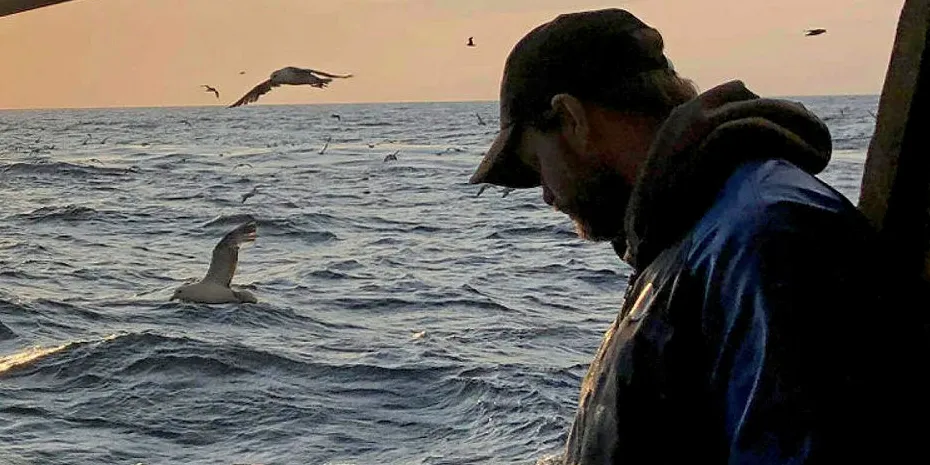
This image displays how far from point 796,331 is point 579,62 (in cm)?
67

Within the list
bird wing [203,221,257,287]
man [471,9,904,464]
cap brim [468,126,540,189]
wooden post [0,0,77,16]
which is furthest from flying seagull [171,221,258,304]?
wooden post [0,0,77,16]

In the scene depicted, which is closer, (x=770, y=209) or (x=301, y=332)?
(x=770, y=209)

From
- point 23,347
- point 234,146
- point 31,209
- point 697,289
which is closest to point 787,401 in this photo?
point 697,289

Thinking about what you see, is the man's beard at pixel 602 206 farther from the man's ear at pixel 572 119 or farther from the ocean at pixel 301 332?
the ocean at pixel 301 332

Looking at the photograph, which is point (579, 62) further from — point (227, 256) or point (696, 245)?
point (227, 256)

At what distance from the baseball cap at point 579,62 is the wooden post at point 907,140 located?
0.47m

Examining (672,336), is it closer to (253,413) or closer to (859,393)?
(859,393)

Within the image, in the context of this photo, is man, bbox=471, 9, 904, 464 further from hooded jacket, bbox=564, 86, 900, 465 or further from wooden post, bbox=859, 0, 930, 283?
wooden post, bbox=859, 0, 930, 283

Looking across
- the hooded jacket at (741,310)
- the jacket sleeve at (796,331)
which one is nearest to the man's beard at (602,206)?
the hooded jacket at (741,310)

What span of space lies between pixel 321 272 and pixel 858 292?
19.8 metres

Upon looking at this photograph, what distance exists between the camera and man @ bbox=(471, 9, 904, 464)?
1.90m

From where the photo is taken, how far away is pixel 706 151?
211cm

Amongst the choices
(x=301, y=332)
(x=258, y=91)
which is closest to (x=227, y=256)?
(x=301, y=332)

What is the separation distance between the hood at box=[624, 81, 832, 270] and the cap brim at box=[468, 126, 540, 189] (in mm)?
368
